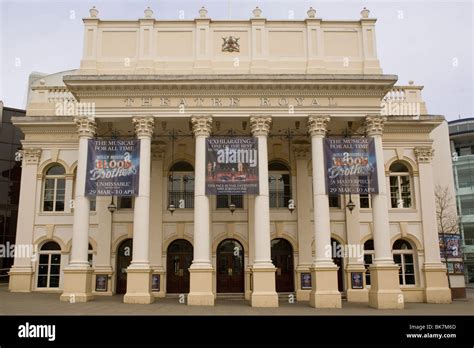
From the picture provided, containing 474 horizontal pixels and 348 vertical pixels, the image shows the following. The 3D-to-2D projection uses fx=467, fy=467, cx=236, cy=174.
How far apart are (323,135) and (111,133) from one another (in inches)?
388

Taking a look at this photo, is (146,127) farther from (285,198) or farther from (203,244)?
(285,198)

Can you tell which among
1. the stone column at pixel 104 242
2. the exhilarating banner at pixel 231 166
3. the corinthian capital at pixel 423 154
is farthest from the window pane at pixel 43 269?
the corinthian capital at pixel 423 154

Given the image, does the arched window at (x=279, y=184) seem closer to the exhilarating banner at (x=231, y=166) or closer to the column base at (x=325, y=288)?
the exhilarating banner at (x=231, y=166)

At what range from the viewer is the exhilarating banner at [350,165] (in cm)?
1925

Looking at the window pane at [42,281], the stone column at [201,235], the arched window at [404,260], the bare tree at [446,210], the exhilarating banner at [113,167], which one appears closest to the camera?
the stone column at [201,235]

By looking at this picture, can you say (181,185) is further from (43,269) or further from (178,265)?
(43,269)

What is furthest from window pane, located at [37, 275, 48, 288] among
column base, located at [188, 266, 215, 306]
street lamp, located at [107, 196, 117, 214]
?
column base, located at [188, 266, 215, 306]

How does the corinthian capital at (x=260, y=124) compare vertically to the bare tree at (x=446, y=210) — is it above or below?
above

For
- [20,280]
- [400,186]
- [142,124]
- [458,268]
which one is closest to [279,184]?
[400,186]

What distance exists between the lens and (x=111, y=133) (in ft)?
72.4

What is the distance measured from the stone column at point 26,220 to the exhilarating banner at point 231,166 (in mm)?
10219

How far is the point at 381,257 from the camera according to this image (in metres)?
19.0
